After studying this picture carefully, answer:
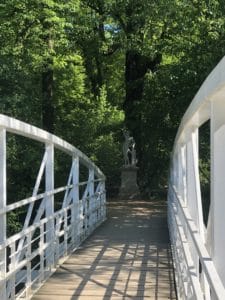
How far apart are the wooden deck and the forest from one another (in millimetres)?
4541

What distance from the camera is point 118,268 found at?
27.6 feet

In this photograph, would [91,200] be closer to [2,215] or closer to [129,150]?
[2,215]

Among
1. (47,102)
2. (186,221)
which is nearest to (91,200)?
(186,221)

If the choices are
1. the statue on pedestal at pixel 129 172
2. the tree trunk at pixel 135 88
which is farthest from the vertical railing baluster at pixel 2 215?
the statue on pedestal at pixel 129 172

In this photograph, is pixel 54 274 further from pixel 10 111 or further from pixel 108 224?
pixel 10 111

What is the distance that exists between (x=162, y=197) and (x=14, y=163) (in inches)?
267

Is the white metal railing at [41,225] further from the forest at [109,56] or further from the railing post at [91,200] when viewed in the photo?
the forest at [109,56]

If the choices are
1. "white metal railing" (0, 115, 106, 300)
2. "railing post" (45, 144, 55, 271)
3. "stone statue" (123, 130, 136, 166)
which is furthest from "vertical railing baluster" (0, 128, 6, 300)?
"stone statue" (123, 130, 136, 166)

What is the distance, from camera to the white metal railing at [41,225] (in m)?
5.46

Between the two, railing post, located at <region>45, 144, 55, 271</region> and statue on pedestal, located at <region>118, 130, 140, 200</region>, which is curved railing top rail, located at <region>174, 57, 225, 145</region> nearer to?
railing post, located at <region>45, 144, 55, 271</region>

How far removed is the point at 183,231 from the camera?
6.38 metres

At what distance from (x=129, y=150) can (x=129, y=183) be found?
1.26 metres

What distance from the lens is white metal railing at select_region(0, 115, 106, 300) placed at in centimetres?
546

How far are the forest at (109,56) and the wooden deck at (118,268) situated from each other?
454 centimetres
